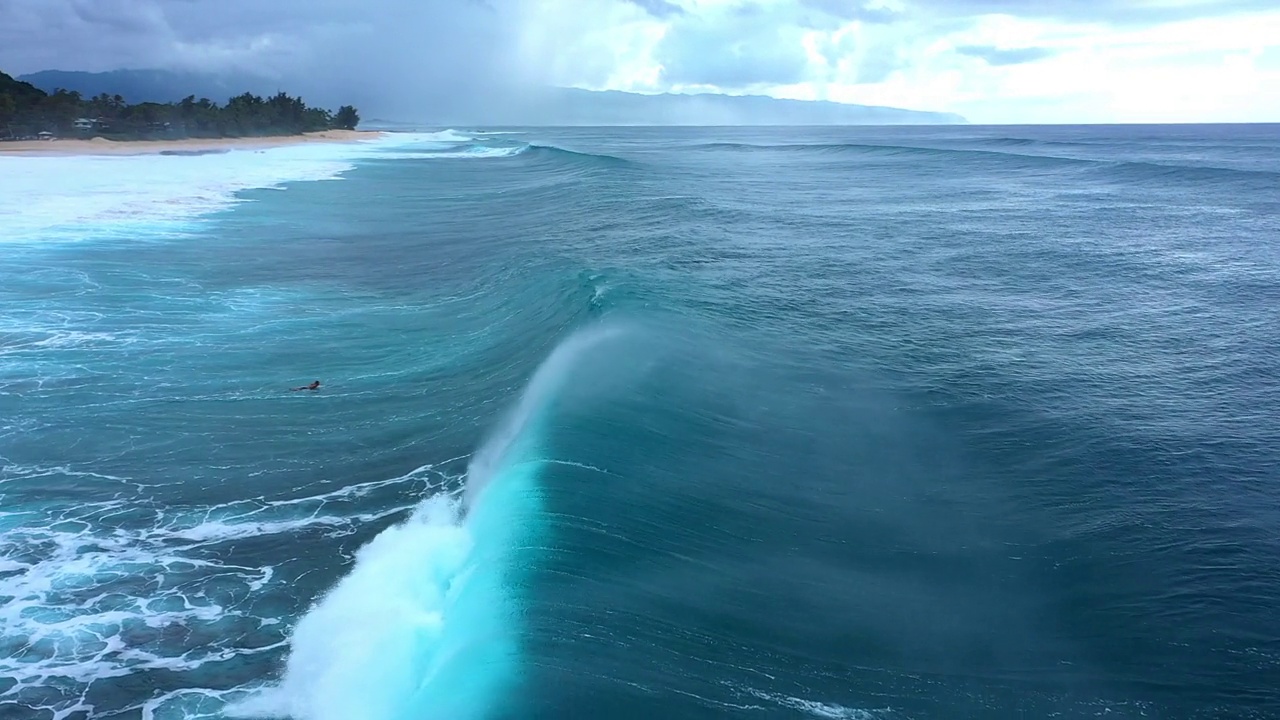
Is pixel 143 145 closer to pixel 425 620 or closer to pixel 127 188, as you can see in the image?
pixel 127 188

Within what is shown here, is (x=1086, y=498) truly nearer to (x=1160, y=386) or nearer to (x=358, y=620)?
(x=1160, y=386)

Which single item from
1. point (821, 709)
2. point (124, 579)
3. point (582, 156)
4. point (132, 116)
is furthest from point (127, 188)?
point (132, 116)

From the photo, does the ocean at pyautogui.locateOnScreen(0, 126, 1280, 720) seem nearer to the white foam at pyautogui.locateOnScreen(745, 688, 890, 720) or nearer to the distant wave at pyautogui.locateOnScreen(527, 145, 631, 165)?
the white foam at pyautogui.locateOnScreen(745, 688, 890, 720)

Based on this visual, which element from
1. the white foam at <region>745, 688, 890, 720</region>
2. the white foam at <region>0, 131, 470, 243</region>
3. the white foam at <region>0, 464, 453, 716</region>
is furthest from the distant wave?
the white foam at <region>745, 688, 890, 720</region>

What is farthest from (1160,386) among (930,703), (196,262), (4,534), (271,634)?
(196,262)

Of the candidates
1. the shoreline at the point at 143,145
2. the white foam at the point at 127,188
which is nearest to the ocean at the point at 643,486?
the white foam at the point at 127,188

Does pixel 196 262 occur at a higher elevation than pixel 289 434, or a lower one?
higher

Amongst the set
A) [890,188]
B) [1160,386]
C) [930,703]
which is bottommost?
[930,703]
